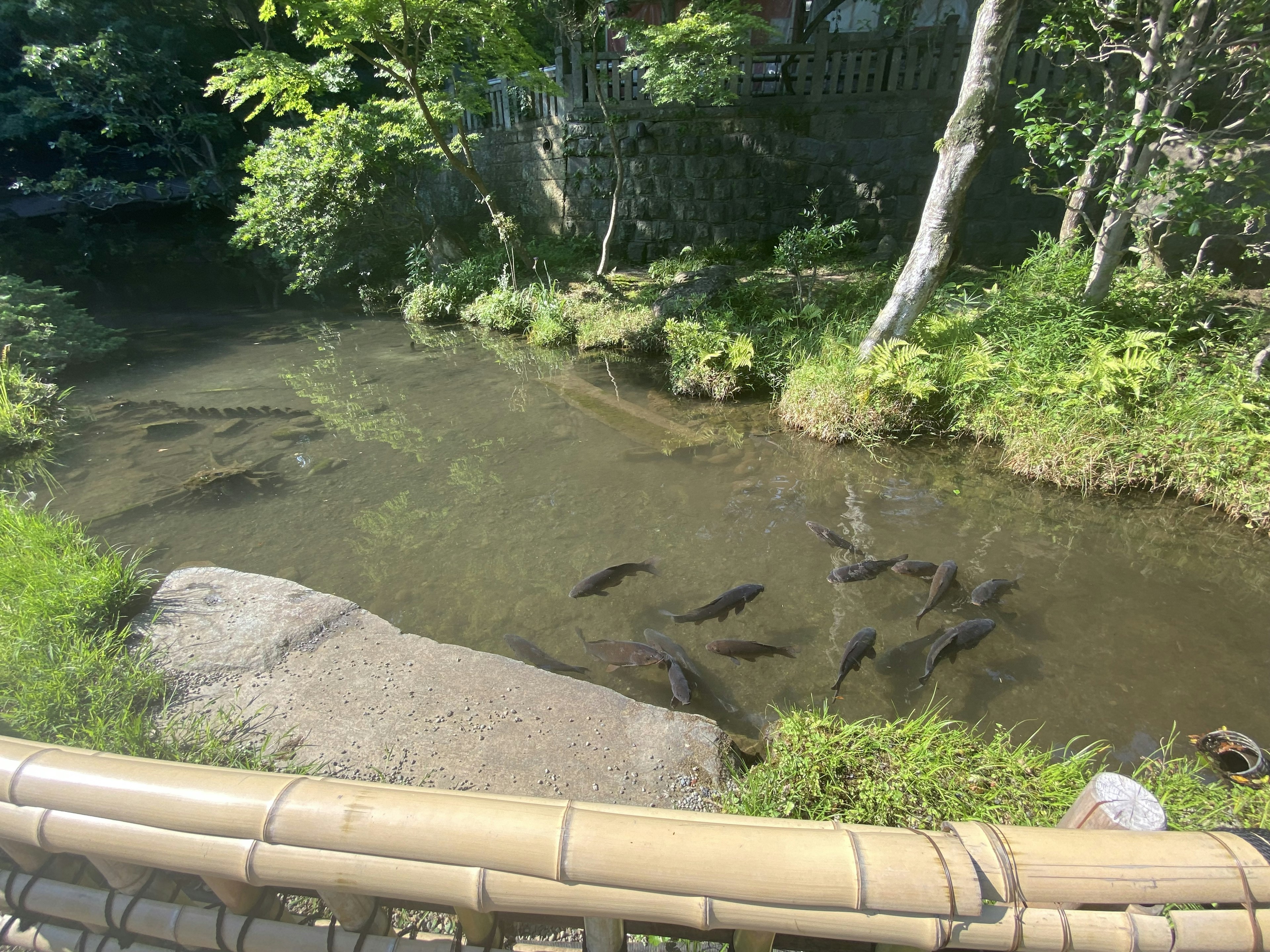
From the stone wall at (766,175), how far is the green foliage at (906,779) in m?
9.97

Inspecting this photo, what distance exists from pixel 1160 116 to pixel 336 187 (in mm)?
13064

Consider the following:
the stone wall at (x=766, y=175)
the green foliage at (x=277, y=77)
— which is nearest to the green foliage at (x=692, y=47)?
the stone wall at (x=766, y=175)

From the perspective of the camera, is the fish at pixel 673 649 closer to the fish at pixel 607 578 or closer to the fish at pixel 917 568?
the fish at pixel 607 578

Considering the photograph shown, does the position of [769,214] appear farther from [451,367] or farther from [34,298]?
[34,298]

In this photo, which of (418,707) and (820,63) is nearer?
(418,707)

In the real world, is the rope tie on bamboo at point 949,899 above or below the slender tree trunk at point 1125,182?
below

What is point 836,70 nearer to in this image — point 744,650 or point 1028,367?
point 1028,367

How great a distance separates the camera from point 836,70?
11078 mm

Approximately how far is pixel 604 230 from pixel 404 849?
13.1 m

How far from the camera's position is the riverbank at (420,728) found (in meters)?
2.71

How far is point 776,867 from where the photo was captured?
4.74 ft

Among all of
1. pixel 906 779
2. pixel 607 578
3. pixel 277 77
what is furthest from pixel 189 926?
pixel 277 77

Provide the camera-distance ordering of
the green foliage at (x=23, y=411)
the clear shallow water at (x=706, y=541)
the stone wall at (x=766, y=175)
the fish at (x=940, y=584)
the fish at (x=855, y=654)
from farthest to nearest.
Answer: the stone wall at (x=766, y=175) < the green foliage at (x=23, y=411) < the fish at (x=940, y=584) < the clear shallow water at (x=706, y=541) < the fish at (x=855, y=654)

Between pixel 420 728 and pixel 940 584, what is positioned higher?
pixel 940 584
